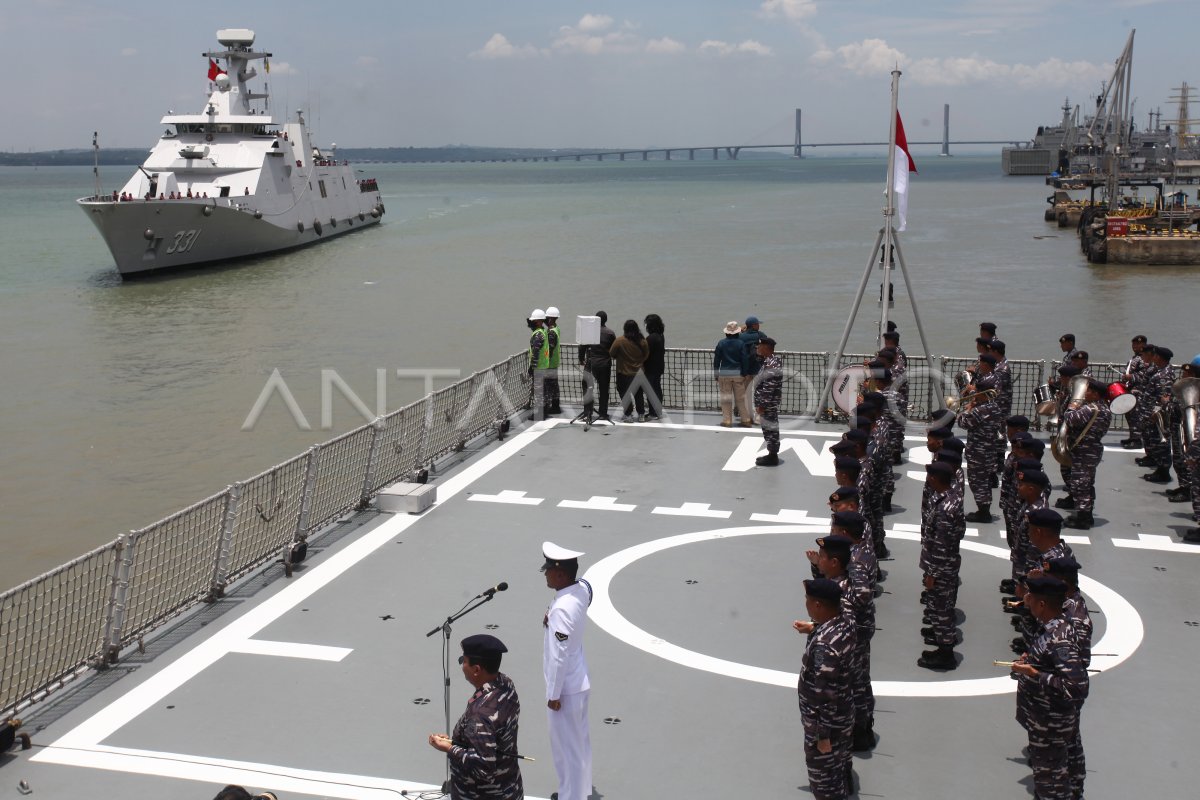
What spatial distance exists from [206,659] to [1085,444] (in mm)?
8506

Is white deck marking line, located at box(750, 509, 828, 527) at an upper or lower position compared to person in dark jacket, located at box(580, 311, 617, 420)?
lower

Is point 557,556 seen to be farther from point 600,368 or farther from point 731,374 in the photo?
point 600,368

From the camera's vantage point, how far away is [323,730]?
7340 millimetres

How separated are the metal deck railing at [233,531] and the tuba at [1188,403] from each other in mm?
2987

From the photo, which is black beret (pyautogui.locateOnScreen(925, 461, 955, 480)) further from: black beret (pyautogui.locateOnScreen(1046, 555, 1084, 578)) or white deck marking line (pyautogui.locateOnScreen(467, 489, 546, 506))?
white deck marking line (pyautogui.locateOnScreen(467, 489, 546, 506))

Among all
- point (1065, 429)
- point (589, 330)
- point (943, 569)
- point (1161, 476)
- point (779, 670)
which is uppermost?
point (589, 330)

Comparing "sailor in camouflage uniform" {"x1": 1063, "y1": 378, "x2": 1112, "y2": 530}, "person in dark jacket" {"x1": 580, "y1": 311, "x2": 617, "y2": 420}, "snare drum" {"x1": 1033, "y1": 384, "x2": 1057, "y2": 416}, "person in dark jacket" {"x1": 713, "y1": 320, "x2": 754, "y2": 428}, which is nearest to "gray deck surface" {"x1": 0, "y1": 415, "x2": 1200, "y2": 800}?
"sailor in camouflage uniform" {"x1": 1063, "y1": 378, "x2": 1112, "y2": 530}

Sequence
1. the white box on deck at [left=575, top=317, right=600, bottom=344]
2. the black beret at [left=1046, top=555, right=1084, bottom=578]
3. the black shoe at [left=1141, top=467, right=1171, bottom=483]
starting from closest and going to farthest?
1. the black beret at [left=1046, top=555, right=1084, bottom=578]
2. the black shoe at [left=1141, top=467, right=1171, bottom=483]
3. the white box on deck at [left=575, top=317, right=600, bottom=344]

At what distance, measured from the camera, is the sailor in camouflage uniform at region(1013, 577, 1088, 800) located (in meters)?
5.86

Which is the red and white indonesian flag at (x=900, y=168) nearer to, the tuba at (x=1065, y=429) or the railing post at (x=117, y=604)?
the tuba at (x=1065, y=429)

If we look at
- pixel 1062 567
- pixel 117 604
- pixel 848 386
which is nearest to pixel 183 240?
pixel 848 386

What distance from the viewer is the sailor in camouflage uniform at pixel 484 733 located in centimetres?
527

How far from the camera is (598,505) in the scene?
1217 cm

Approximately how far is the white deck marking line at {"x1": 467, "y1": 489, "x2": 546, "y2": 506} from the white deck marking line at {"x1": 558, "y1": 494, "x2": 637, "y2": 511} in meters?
0.34
